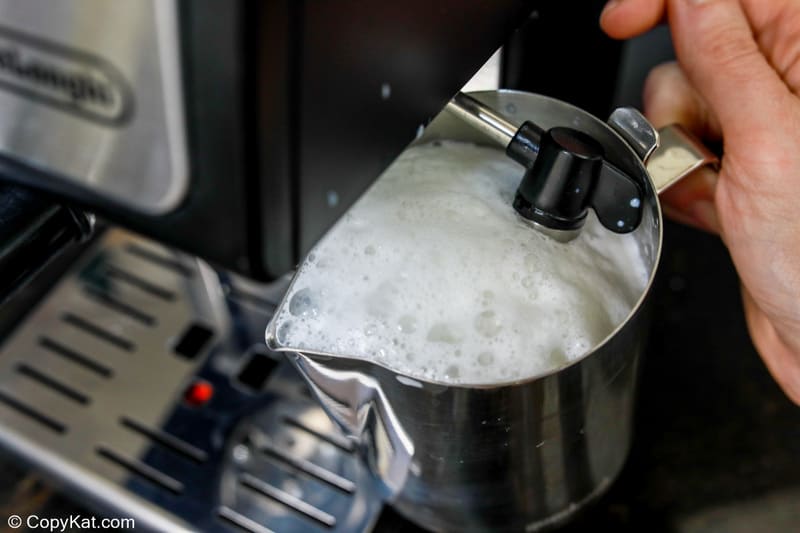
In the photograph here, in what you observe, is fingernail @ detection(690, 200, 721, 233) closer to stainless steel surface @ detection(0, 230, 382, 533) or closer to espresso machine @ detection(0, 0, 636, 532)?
espresso machine @ detection(0, 0, 636, 532)

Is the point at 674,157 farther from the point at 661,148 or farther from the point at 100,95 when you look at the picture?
the point at 100,95

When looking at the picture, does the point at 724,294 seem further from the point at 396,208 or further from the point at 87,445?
the point at 87,445

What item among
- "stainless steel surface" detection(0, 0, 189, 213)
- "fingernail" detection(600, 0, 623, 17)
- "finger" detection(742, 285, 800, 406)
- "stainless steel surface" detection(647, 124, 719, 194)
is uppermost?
"stainless steel surface" detection(0, 0, 189, 213)

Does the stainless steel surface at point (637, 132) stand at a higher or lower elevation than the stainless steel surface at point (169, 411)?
higher

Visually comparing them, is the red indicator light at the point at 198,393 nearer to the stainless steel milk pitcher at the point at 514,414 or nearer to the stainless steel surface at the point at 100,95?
the stainless steel milk pitcher at the point at 514,414

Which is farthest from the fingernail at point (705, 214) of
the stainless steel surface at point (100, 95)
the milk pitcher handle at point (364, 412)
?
the stainless steel surface at point (100, 95)

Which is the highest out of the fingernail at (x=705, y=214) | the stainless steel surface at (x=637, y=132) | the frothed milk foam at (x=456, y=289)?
the stainless steel surface at (x=637, y=132)

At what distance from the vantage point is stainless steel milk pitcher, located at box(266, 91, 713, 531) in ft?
1.03

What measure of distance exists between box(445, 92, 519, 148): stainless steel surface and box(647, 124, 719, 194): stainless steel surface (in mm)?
61

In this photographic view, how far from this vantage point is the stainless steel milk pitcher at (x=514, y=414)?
0.31m

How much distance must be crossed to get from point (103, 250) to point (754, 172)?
0.38m

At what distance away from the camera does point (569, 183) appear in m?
0.32

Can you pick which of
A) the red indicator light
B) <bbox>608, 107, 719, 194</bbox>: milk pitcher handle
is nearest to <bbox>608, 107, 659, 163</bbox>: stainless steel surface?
<bbox>608, 107, 719, 194</bbox>: milk pitcher handle

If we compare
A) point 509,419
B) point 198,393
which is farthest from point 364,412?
point 198,393
